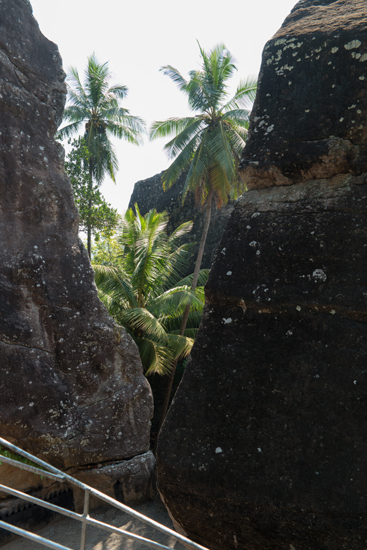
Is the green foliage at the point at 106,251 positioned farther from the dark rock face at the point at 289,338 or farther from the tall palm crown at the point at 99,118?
the dark rock face at the point at 289,338

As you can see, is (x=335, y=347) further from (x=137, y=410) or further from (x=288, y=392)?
(x=137, y=410)

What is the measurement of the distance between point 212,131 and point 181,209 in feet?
14.9

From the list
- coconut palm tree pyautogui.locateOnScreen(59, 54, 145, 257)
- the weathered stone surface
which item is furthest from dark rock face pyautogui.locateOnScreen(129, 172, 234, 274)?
the weathered stone surface

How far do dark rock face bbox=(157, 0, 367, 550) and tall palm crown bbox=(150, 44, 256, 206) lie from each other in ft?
34.6

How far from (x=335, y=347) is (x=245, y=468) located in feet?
1.35

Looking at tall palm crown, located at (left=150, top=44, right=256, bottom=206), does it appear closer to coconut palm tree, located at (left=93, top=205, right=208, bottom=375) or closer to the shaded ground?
coconut palm tree, located at (left=93, top=205, right=208, bottom=375)

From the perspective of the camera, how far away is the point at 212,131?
12500 mm

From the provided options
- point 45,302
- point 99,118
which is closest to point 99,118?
point 99,118

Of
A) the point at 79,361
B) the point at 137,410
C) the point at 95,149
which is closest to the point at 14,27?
the point at 79,361

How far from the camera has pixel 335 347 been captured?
4.05 feet

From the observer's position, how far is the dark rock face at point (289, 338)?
3.74ft

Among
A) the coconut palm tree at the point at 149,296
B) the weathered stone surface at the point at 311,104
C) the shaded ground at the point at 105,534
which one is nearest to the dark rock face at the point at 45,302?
the shaded ground at the point at 105,534

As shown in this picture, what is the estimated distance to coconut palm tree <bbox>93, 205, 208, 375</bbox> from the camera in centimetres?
1038

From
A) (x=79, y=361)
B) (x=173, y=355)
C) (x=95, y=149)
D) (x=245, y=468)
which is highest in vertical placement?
(x=95, y=149)
